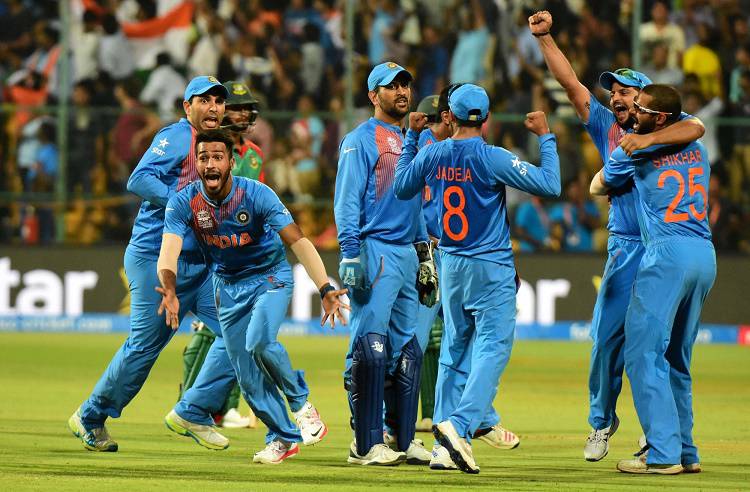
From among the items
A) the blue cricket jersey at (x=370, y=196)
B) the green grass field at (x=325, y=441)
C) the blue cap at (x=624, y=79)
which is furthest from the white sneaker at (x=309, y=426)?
the blue cap at (x=624, y=79)

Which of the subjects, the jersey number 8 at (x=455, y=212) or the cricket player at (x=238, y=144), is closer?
the jersey number 8 at (x=455, y=212)

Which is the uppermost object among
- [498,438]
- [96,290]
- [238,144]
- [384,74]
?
[384,74]

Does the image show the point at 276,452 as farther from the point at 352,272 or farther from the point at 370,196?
the point at 370,196

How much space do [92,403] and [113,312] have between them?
34.3 ft

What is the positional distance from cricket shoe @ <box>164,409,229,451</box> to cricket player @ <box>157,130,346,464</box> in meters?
0.52

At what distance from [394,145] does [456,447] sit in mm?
2043

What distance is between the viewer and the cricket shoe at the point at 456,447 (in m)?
8.01

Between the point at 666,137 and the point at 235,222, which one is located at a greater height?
the point at 666,137

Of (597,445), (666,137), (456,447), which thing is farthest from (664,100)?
(456,447)

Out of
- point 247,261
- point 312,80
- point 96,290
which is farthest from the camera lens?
point 312,80

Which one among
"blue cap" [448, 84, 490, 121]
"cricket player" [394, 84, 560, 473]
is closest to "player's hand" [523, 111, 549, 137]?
"cricket player" [394, 84, 560, 473]

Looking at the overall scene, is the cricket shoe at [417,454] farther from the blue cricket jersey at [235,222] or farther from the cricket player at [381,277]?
the blue cricket jersey at [235,222]

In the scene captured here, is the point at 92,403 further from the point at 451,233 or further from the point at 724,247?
the point at 724,247

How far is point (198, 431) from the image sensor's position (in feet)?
29.5
